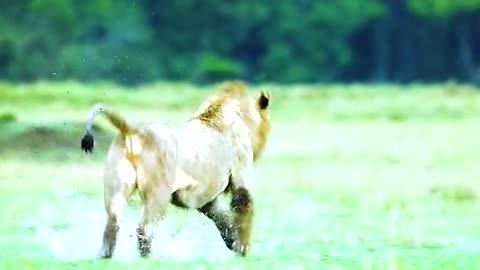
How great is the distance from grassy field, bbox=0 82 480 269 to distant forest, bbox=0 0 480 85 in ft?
40.9

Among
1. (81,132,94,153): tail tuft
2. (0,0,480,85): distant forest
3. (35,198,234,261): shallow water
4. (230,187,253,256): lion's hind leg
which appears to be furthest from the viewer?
(0,0,480,85): distant forest

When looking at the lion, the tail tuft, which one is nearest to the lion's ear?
the lion

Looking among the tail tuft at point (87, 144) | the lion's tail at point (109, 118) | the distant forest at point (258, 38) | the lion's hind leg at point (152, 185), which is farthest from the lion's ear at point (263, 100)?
the distant forest at point (258, 38)

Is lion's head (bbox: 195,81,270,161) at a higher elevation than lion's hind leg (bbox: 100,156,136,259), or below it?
higher

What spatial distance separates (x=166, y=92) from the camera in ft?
111

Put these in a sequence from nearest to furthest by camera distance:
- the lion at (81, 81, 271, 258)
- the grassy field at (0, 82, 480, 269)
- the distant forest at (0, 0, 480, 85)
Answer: the lion at (81, 81, 271, 258) < the grassy field at (0, 82, 480, 269) < the distant forest at (0, 0, 480, 85)

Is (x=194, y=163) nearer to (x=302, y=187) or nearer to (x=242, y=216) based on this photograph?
(x=242, y=216)

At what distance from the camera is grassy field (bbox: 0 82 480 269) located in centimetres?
877

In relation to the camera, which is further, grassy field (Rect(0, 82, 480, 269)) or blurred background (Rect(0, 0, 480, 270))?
blurred background (Rect(0, 0, 480, 270))

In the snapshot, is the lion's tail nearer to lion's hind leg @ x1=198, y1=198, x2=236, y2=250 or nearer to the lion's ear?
lion's hind leg @ x1=198, y1=198, x2=236, y2=250

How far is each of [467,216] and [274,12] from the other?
121ft

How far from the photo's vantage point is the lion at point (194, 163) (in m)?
8.03

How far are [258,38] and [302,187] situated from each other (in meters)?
34.3

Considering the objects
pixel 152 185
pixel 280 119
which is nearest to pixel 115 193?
pixel 152 185
